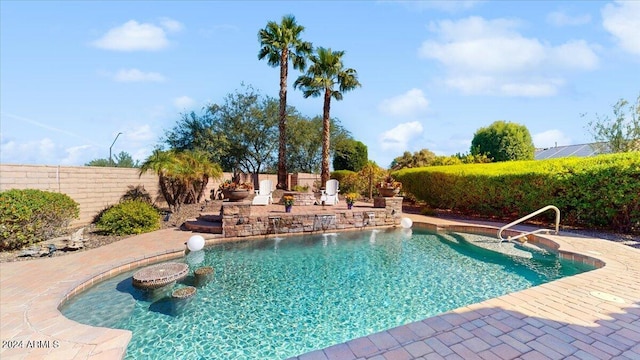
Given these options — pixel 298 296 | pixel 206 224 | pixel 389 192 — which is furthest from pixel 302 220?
pixel 298 296

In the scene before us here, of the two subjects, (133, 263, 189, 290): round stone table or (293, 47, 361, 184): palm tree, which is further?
(293, 47, 361, 184): palm tree

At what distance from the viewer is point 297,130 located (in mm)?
23391

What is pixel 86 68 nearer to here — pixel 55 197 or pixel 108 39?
pixel 108 39

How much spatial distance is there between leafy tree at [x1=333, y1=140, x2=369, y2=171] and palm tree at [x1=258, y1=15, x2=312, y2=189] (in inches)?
372

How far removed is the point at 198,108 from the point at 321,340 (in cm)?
2103

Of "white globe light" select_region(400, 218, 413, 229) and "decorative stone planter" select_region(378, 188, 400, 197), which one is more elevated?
"decorative stone planter" select_region(378, 188, 400, 197)

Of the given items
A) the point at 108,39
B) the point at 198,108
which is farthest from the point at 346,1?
the point at 198,108

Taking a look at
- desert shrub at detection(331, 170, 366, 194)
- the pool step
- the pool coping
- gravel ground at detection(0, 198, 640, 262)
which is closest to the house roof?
gravel ground at detection(0, 198, 640, 262)

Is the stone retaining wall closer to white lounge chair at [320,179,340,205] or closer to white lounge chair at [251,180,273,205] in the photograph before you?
white lounge chair at [320,179,340,205]

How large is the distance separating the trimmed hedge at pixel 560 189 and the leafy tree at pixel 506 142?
10308 mm

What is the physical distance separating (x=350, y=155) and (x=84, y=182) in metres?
19.0

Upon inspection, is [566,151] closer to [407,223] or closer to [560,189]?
[560,189]

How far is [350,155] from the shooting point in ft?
82.9

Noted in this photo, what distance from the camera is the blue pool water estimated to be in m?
3.75
